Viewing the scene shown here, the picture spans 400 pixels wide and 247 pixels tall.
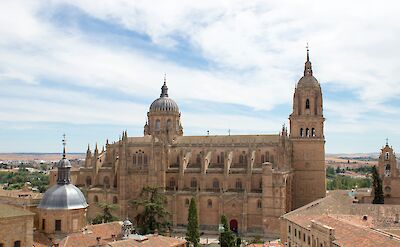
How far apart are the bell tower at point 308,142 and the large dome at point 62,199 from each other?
130 ft

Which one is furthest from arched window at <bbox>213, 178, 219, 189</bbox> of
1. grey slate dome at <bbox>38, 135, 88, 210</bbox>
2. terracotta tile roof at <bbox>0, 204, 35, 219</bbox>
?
terracotta tile roof at <bbox>0, 204, 35, 219</bbox>

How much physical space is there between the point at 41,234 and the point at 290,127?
44.0 meters

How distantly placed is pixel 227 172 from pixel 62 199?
33141 millimetres

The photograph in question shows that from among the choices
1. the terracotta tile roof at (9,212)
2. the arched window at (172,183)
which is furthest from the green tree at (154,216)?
the terracotta tile roof at (9,212)

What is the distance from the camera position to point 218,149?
74125mm

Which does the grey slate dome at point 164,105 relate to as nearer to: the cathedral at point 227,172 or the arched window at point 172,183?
the cathedral at point 227,172

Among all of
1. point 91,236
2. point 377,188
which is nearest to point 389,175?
point 377,188

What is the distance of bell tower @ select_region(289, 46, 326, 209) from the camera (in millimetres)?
71000

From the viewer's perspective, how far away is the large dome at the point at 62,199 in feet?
131

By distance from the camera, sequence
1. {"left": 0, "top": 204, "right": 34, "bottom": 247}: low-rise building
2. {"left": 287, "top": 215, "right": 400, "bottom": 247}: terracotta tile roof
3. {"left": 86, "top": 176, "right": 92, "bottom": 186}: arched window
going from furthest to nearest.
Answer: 1. {"left": 86, "top": 176, "right": 92, "bottom": 186}: arched window
2. {"left": 287, "top": 215, "right": 400, "bottom": 247}: terracotta tile roof
3. {"left": 0, "top": 204, "right": 34, "bottom": 247}: low-rise building

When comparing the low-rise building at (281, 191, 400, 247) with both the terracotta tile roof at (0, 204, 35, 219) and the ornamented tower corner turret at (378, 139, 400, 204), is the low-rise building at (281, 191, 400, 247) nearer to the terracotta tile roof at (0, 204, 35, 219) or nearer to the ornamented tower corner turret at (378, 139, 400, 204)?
the ornamented tower corner turret at (378, 139, 400, 204)

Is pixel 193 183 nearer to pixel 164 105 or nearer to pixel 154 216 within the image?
pixel 154 216

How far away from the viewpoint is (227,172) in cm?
6938

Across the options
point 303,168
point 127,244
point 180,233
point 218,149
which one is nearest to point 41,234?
point 127,244
